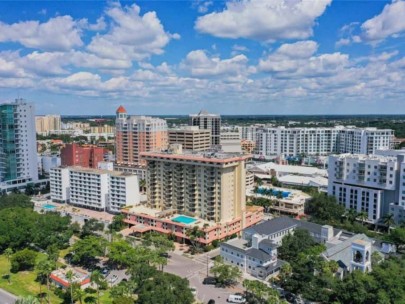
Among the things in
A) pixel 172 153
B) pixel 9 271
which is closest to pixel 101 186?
pixel 172 153

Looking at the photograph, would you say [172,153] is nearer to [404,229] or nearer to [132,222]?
[132,222]

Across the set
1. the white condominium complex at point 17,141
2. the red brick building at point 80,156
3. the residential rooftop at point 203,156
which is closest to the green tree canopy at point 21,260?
the residential rooftop at point 203,156

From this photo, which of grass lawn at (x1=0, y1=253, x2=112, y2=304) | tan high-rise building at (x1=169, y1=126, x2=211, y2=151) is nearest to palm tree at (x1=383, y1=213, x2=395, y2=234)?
grass lawn at (x1=0, y1=253, x2=112, y2=304)

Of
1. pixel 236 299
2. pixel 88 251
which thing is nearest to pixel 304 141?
pixel 88 251

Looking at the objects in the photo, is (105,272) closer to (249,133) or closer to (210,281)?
(210,281)

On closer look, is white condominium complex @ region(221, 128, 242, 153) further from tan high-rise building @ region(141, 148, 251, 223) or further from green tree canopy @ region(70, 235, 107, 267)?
green tree canopy @ region(70, 235, 107, 267)
